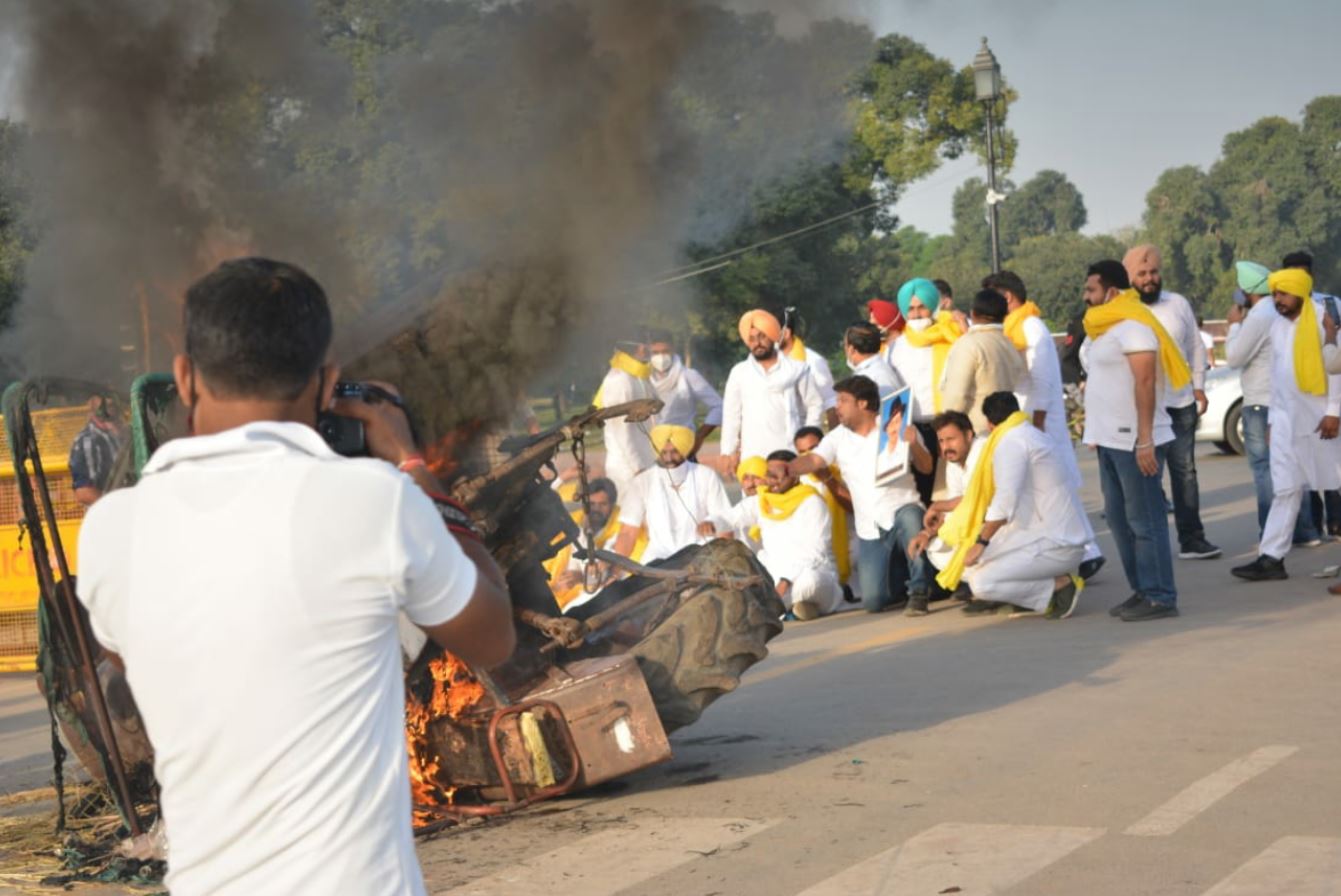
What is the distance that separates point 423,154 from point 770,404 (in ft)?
17.6

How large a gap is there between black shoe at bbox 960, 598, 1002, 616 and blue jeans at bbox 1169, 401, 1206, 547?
1.87 metres

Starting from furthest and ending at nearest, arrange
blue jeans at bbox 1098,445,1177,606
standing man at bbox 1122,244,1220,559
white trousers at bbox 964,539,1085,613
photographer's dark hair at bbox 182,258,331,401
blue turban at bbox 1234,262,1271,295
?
blue turban at bbox 1234,262,1271,295, standing man at bbox 1122,244,1220,559, white trousers at bbox 964,539,1085,613, blue jeans at bbox 1098,445,1177,606, photographer's dark hair at bbox 182,258,331,401

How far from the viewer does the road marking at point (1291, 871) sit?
461 centimetres

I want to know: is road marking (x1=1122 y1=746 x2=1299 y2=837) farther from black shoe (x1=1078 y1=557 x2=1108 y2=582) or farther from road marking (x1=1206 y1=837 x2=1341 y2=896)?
black shoe (x1=1078 y1=557 x2=1108 y2=582)

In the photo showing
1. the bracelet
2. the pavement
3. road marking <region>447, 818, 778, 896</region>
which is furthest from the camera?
road marking <region>447, 818, 778, 896</region>

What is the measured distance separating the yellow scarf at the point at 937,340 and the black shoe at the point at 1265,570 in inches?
94.7

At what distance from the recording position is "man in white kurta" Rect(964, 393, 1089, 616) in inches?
377

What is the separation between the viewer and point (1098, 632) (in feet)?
29.4

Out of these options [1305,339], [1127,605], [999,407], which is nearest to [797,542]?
[999,407]

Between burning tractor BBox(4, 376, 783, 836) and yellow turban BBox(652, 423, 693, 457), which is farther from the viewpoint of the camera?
yellow turban BBox(652, 423, 693, 457)

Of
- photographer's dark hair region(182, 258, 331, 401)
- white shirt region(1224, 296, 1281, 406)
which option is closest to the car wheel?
white shirt region(1224, 296, 1281, 406)

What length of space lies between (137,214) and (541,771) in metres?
2.89

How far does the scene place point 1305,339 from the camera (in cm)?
1057

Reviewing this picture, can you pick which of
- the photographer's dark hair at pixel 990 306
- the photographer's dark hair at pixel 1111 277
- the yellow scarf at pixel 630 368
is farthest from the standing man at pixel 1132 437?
the yellow scarf at pixel 630 368
